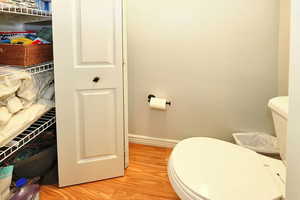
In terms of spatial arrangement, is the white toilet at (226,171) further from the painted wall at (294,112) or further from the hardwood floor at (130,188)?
the hardwood floor at (130,188)

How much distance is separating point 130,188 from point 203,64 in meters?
1.15

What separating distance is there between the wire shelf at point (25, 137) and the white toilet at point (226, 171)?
79 centimetres

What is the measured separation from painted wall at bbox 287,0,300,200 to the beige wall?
132 centimetres

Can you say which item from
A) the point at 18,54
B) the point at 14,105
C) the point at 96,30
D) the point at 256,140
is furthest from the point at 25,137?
the point at 256,140

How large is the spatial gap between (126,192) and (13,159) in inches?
30.5

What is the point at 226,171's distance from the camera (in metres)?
1.22

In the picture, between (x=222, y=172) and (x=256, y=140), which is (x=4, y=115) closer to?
(x=222, y=172)

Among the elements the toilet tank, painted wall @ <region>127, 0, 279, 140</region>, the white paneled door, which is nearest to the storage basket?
the white paneled door

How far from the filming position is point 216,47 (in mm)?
2129

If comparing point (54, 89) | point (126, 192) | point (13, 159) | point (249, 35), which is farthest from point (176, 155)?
point (249, 35)

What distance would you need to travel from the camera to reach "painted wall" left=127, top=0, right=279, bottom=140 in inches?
80.0

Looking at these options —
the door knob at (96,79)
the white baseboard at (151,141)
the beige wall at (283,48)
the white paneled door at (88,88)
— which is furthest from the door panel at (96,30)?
the beige wall at (283,48)

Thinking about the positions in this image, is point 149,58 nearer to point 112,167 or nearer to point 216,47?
point 216,47

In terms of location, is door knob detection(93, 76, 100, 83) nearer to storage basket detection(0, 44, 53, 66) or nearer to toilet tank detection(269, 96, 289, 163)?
storage basket detection(0, 44, 53, 66)
